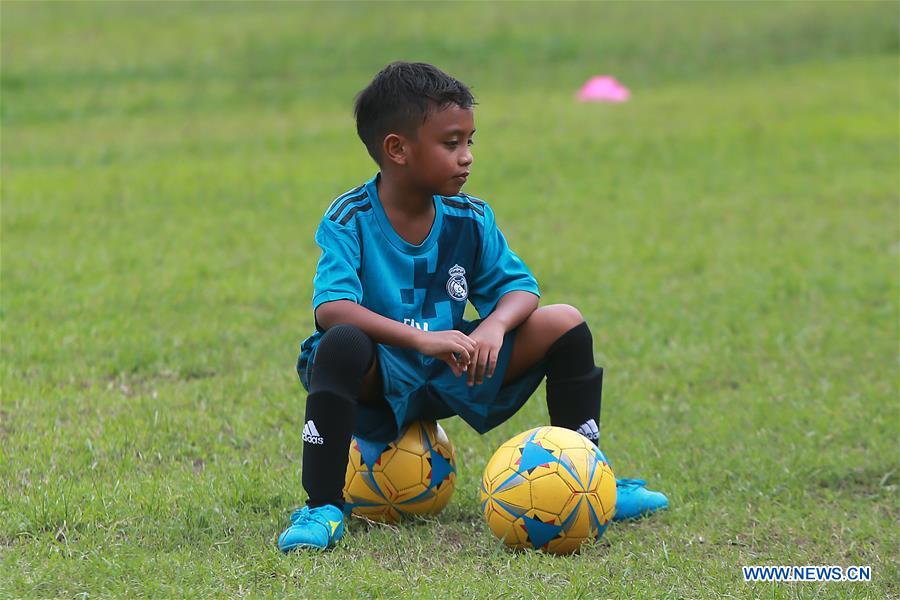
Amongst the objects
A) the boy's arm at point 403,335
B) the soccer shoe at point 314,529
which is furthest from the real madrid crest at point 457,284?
the soccer shoe at point 314,529

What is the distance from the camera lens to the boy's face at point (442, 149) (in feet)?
14.8

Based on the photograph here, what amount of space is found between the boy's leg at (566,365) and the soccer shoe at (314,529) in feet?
2.75

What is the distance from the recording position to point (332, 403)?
14.0ft

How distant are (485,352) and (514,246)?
5582 millimetres

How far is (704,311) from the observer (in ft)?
26.8

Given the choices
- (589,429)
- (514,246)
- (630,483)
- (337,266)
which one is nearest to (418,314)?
(337,266)

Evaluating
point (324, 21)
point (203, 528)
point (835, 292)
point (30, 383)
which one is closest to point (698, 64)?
point (324, 21)

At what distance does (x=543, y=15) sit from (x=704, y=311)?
592 inches

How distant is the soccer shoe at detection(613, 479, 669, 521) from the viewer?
4.78m

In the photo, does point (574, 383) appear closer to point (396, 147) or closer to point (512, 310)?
point (512, 310)

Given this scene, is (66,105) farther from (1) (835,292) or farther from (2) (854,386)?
(2) (854,386)

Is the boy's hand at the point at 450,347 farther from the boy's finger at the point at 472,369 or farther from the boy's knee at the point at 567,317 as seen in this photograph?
the boy's knee at the point at 567,317

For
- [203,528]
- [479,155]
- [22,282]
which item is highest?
[479,155]

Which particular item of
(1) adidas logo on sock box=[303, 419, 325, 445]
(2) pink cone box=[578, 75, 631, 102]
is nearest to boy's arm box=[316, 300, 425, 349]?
(1) adidas logo on sock box=[303, 419, 325, 445]
